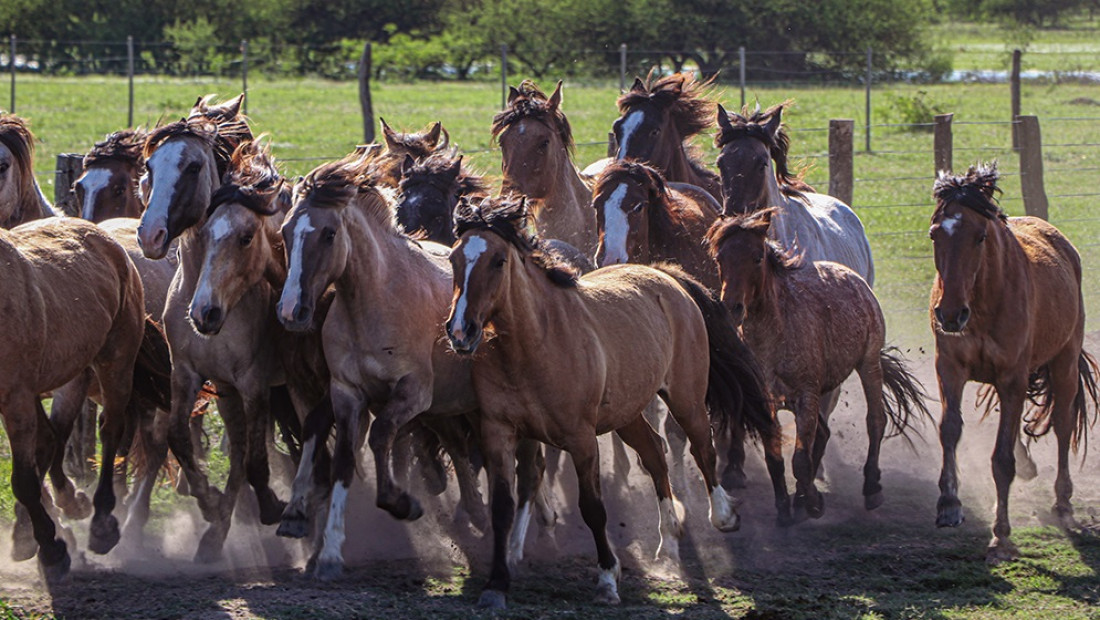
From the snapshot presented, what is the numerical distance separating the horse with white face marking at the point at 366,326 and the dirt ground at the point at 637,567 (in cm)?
44

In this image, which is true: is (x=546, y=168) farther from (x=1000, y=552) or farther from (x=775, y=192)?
(x=1000, y=552)

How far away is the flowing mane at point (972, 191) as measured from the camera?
22.7 feet

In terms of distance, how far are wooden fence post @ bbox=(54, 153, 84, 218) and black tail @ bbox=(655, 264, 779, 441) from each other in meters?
4.50

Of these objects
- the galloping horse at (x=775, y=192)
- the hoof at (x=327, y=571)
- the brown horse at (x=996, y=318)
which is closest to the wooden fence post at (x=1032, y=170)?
the galloping horse at (x=775, y=192)

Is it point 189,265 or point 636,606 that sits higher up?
point 189,265

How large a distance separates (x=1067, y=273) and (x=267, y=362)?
4291 mm

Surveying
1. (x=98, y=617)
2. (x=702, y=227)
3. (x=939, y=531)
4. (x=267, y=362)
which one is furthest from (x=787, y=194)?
(x=98, y=617)

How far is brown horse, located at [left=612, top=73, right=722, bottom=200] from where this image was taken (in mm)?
9008

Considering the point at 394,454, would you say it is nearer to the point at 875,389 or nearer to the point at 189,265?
the point at 189,265

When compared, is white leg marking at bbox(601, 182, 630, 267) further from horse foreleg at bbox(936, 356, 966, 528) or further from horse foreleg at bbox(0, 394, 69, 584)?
horse foreleg at bbox(0, 394, 69, 584)

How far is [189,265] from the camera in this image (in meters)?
6.28

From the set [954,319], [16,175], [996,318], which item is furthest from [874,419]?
[16,175]

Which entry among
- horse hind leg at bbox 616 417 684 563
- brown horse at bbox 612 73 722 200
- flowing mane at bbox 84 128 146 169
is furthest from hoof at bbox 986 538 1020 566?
flowing mane at bbox 84 128 146 169

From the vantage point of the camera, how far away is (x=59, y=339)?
6078mm
